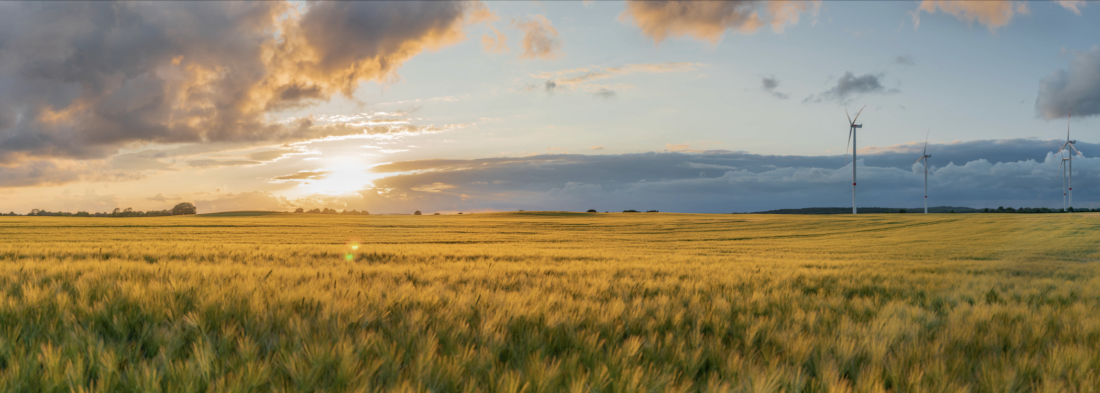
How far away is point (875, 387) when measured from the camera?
2430 millimetres

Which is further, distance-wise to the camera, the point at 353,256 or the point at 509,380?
the point at 353,256

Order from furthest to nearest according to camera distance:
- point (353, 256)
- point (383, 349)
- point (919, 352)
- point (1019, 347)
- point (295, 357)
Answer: point (353, 256) → point (1019, 347) → point (919, 352) → point (383, 349) → point (295, 357)

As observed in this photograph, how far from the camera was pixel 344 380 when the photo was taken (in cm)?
242

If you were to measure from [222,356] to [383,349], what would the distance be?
1.01 metres

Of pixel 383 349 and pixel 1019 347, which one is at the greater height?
pixel 383 349

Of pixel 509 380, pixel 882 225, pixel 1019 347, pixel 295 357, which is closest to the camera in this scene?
pixel 509 380

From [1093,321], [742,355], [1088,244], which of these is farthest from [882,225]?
[742,355]

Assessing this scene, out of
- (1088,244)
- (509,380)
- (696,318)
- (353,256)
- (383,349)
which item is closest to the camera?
(509,380)

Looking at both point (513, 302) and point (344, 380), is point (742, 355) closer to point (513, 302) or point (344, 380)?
point (513, 302)

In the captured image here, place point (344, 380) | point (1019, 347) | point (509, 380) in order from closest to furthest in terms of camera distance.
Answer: point (509, 380)
point (344, 380)
point (1019, 347)

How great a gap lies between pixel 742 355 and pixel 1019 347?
7.62ft

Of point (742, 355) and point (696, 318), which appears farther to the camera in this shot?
point (696, 318)

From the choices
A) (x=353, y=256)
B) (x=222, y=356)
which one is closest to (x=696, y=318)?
(x=222, y=356)

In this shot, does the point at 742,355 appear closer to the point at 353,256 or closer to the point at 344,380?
the point at 344,380
